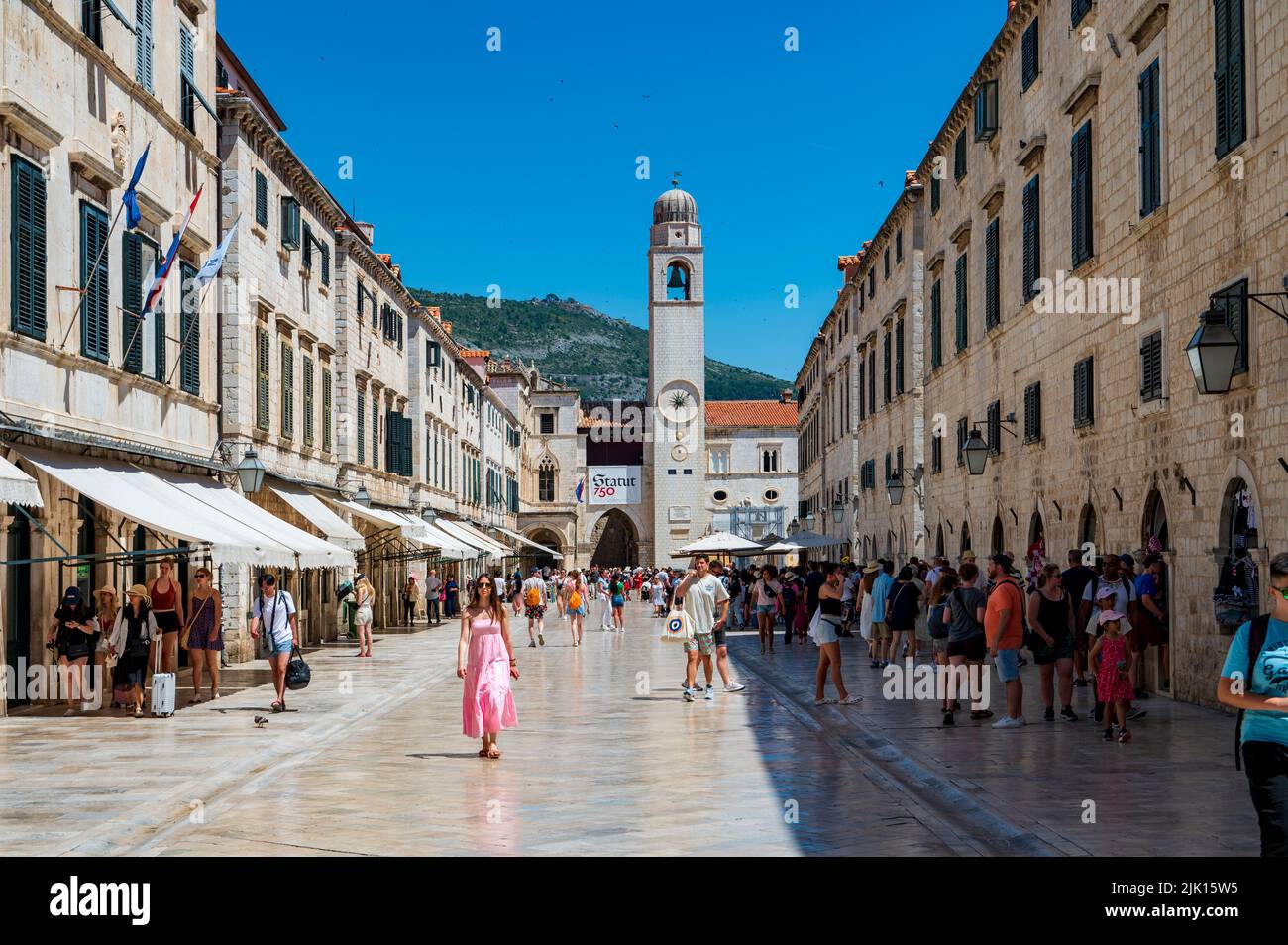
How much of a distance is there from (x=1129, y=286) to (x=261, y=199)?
15.9 metres

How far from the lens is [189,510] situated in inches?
683

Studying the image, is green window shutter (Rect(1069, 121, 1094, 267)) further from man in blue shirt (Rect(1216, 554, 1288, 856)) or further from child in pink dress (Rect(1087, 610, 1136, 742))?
man in blue shirt (Rect(1216, 554, 1288, 856))

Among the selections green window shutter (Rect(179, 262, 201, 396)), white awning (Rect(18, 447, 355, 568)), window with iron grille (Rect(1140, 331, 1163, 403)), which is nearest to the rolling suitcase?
white awning (Rect(18, 447, 355, 568))

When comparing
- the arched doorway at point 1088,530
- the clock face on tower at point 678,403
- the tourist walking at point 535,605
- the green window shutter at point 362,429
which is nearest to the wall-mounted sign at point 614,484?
the clock face on tower at point 678,403

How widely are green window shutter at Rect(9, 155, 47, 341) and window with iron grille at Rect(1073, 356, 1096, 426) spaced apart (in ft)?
43.9

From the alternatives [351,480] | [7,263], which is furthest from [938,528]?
[7,263]

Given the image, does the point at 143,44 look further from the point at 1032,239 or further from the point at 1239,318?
the point at 1239,318

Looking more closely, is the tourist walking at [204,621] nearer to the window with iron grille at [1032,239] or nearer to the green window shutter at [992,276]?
the window with iron grille at [1032,239]

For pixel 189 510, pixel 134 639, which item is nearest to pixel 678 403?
pixel 189 510

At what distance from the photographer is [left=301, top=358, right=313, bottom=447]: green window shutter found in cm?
3058

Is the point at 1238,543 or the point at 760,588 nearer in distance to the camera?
the point at 1238,543

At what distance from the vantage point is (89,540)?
19.0m
